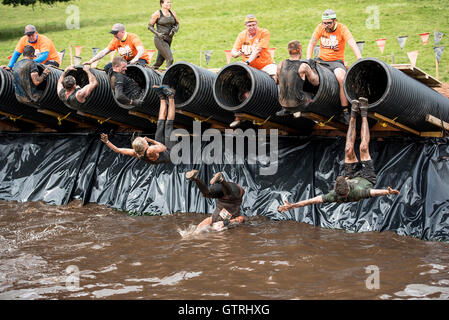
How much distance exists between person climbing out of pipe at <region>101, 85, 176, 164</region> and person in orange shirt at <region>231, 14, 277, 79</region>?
4.96ft

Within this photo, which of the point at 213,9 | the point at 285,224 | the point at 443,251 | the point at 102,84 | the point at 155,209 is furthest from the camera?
the point at 213,9

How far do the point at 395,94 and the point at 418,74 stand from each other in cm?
117

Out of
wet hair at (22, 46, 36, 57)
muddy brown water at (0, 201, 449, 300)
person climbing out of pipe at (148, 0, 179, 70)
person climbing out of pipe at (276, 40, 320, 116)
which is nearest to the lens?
muddy brown water at (0, 201, 449, 300)

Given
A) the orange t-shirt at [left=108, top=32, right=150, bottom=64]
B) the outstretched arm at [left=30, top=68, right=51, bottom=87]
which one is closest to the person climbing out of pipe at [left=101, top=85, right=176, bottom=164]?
the orange t-shirt at [left=108, top=32, right=150, bottom=64]

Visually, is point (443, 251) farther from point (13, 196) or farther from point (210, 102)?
point (13, 196)

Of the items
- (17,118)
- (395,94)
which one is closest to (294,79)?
(395,94)

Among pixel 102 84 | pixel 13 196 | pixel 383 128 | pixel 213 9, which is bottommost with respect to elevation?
pixel 13 196

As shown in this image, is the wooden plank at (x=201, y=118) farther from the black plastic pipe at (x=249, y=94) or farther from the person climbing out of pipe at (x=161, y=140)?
the black plastic pipe at (x=249, y=94)

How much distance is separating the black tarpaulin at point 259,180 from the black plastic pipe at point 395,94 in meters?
0.56

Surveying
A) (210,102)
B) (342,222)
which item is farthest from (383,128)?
(210,102)

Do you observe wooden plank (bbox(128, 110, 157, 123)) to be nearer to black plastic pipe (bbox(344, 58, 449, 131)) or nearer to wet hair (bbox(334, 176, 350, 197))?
black plastic pipe (bbox(344, 58, 449, 131))

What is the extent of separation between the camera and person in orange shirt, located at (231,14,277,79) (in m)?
9.39

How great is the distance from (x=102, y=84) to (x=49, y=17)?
25709mm

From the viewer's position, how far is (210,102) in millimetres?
9242
